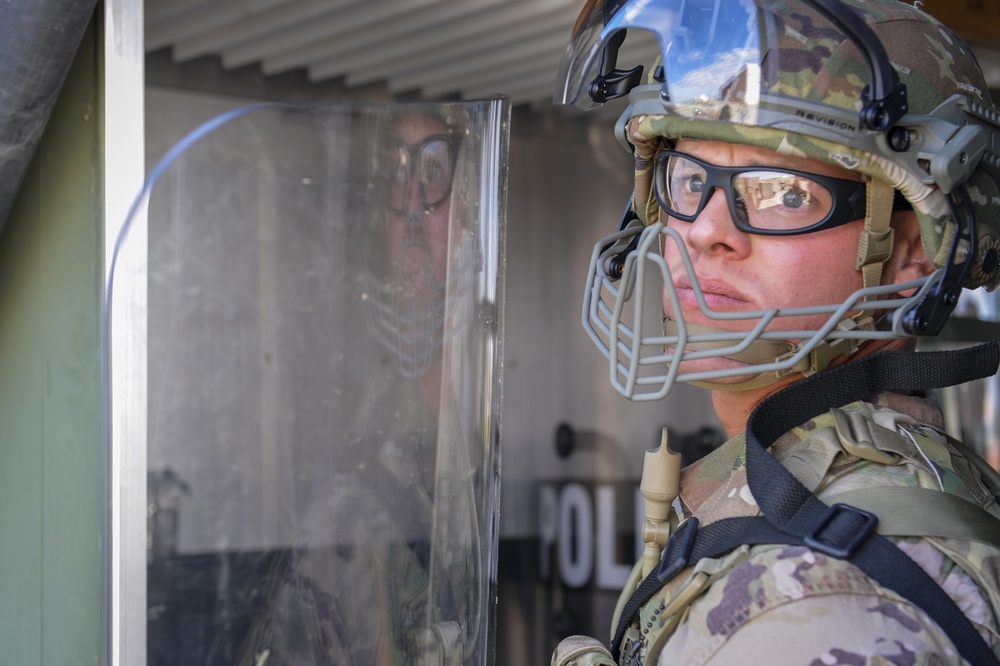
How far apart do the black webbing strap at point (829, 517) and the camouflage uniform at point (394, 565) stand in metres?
0.24

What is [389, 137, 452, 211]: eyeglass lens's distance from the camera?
1329mm

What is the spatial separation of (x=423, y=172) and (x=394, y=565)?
0.49 m

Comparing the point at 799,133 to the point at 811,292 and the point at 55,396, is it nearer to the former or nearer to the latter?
the point at 811,292

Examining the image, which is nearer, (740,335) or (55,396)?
(740,335)

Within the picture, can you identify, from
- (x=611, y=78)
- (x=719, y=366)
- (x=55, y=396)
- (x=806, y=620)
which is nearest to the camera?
(x=806, y=620)

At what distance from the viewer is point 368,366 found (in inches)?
54.2

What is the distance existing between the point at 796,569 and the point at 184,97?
4.04 metres

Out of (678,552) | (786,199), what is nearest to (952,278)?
(786,199)

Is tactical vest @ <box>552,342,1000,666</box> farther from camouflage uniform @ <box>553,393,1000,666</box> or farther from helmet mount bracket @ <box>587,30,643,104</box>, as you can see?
helmet mount bracket @ <box>587,30,643,104</box>

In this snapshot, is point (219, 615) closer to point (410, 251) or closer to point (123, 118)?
point (410, 251)

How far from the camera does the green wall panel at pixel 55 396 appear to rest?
197cm

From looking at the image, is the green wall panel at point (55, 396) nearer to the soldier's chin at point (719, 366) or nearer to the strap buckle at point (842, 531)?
the soldier's chin at point (719, 366)

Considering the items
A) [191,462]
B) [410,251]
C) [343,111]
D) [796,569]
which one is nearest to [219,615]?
[410,251]

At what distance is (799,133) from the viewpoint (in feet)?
4.02
